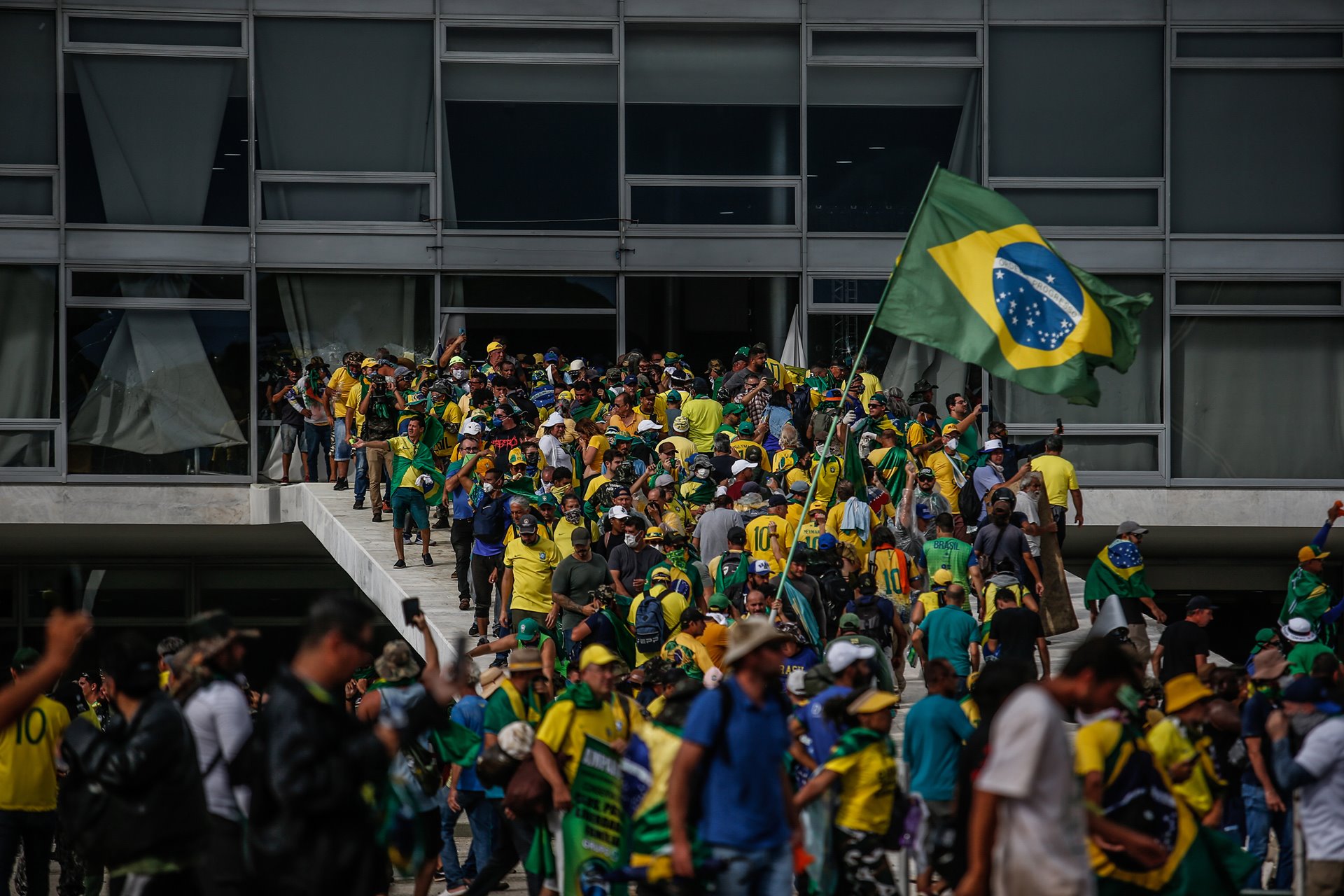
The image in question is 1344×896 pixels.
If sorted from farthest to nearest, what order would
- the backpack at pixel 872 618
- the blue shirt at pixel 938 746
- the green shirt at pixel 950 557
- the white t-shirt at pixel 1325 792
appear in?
1. the green shirt at pixel 950 557
2. the backpack at pixel 872 618
3. the blue shirt at pixel 938 746
4. the white t-shirt at pixel 1325 792

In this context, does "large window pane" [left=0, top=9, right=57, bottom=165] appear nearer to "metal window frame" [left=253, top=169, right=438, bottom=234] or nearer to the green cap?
"metal window frame" [left=253, top=169, right=438, bottom=234]

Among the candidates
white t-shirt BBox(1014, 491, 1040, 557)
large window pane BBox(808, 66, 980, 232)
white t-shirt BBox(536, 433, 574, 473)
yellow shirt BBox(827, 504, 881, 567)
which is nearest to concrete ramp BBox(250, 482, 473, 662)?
white t-shirt BBox(536, 433, 574, 473)

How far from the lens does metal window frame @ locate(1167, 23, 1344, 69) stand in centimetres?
2398

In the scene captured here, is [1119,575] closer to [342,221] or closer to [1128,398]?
[1128,398]

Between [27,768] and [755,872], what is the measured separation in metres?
4.40

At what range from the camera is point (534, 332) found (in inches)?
951

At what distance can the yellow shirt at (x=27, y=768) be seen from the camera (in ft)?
28.1

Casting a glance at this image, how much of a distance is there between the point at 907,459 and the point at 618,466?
263 cm

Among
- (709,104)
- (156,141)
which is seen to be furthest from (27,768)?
(709,104)

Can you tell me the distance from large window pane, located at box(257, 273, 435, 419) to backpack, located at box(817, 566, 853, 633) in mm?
12018

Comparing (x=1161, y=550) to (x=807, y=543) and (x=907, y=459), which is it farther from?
→ (x=807, y=543)

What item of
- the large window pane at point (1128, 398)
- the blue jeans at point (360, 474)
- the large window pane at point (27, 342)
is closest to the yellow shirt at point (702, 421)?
the blue jeans at point (360, 474)

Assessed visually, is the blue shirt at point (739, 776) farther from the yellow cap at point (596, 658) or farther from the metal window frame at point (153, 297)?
the metal window frame at point (153, 297)

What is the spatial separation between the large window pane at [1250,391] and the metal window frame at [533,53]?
884cm
